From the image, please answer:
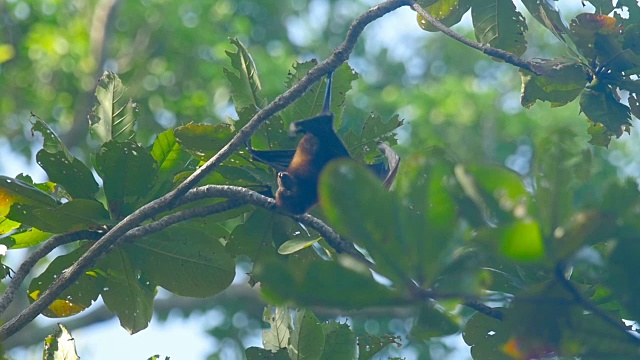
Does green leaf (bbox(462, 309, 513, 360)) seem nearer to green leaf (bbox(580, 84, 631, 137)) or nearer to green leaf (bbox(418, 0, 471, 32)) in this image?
green leaf (bbox(580, 84, 631, 137))

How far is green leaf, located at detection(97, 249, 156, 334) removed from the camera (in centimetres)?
308

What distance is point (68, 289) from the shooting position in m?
3.16

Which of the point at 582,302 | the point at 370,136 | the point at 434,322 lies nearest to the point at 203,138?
the point at 370,136

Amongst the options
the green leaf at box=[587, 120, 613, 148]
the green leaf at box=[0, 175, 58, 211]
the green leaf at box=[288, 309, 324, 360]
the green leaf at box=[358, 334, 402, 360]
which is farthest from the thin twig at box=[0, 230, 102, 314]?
the green leaf at box=[587, 120, 613, 148]

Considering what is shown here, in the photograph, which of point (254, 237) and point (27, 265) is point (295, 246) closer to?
point (254, 237)

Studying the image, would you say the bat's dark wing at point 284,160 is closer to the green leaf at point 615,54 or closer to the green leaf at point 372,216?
the green leaf at point 615,54

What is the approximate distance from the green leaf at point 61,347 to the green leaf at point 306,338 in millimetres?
700

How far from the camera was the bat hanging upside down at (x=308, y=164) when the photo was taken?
9.14 ft

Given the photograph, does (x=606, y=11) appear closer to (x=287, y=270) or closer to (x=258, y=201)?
(x=258, y=201)

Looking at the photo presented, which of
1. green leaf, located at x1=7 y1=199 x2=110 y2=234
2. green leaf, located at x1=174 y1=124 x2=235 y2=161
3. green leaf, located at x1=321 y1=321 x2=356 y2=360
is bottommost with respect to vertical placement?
green leaf, located at x1=321 y1=321 x2=356 y2=360

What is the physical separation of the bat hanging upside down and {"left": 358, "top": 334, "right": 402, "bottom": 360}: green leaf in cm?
53

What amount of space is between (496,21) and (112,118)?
4.85ft

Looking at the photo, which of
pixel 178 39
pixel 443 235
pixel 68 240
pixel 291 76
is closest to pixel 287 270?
pixel 443 235

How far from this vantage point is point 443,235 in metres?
1.50
